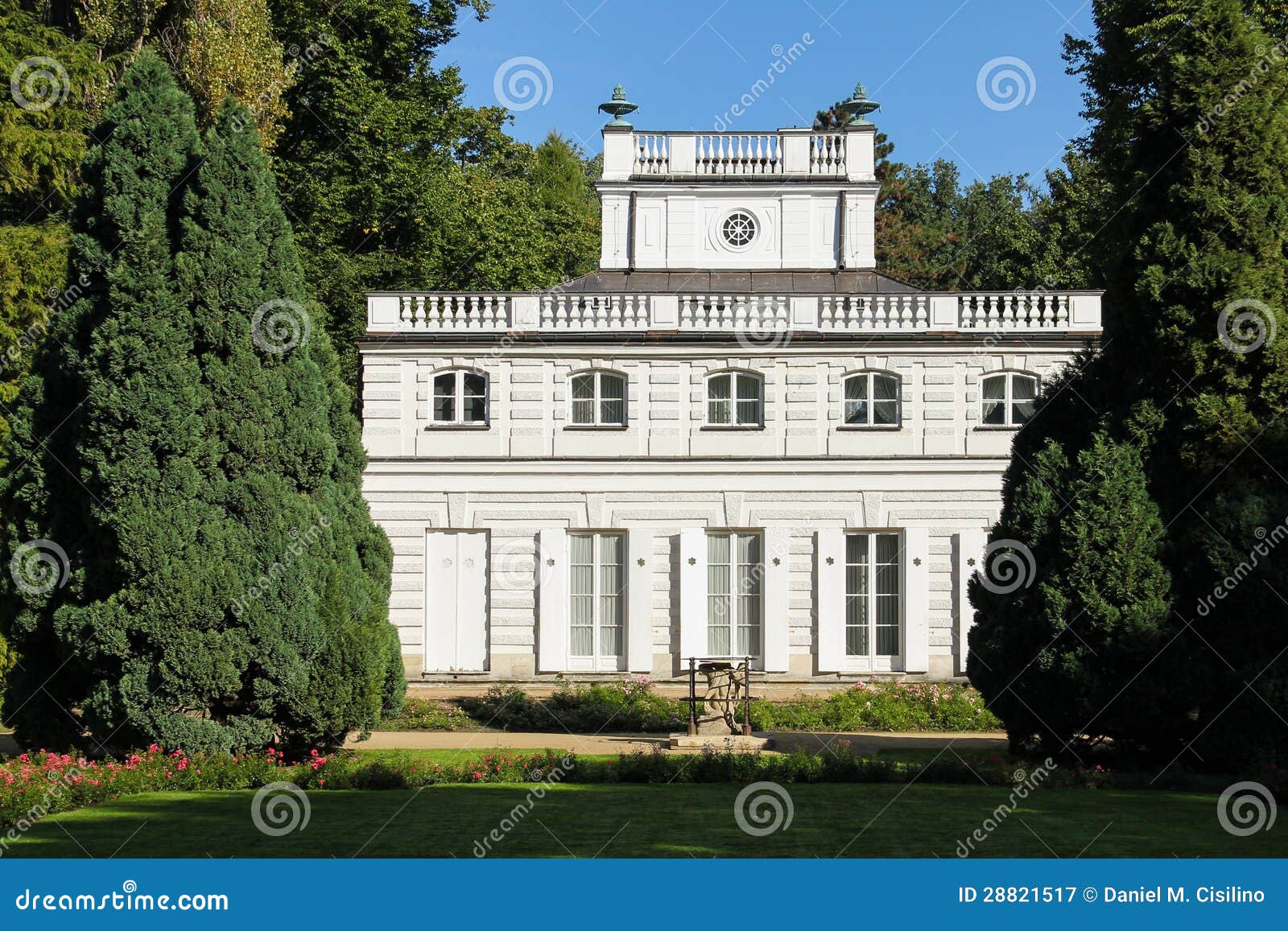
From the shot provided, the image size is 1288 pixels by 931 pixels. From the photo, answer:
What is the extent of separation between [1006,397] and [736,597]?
638 centimetres

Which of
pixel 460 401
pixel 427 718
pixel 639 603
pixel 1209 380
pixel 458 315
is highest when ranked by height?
pixel 458 315

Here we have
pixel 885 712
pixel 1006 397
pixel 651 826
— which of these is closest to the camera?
pixel 651 826

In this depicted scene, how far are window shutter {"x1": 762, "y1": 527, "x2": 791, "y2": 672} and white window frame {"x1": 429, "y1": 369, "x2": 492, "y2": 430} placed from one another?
228 inches

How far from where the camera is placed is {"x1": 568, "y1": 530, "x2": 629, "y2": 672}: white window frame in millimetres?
25797

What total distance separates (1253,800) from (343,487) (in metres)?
11.6

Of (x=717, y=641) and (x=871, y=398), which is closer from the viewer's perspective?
(x=717, y=641)

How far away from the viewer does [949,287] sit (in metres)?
62.0

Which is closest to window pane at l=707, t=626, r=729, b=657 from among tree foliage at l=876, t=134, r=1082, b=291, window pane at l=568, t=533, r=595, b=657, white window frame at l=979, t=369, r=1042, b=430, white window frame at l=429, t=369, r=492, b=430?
window pane at l=568, t=533, r=595, b=657

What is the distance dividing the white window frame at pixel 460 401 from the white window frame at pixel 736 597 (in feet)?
15.9

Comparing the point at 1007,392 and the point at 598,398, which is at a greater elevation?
the point at 1007,392

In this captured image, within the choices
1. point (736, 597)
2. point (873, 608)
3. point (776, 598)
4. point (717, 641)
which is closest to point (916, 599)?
point (873, 608)

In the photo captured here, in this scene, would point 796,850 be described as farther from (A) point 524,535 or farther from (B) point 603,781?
(A) point 524,535

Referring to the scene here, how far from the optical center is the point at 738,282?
2973 centimetres

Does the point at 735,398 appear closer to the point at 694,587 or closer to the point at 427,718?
the point at 694,587
